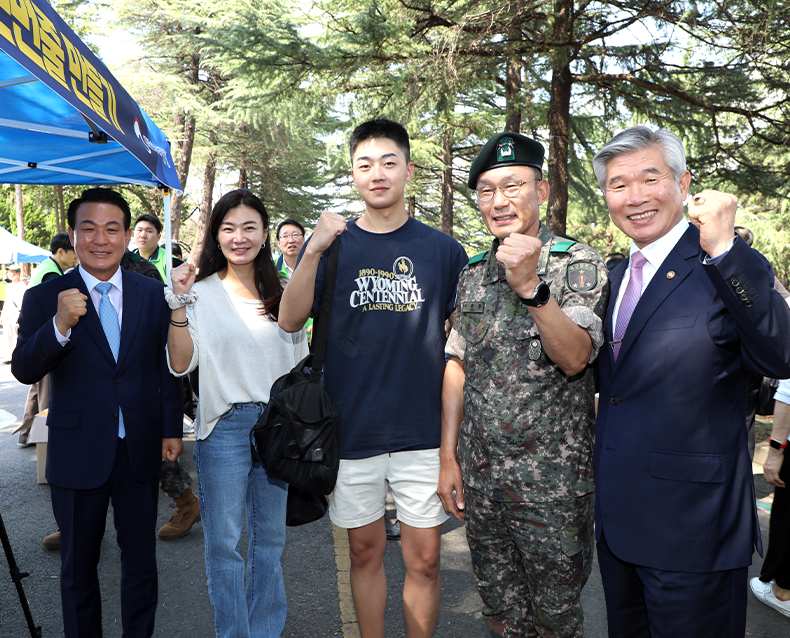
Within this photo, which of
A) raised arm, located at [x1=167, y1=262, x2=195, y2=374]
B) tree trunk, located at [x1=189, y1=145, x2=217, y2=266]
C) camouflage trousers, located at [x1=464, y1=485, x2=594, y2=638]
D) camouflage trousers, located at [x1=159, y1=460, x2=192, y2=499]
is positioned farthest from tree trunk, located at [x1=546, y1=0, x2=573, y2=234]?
tree trunk, located at [x1=189, y1=145, x2=217, y2=266]

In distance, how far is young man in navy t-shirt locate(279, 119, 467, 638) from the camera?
259cm

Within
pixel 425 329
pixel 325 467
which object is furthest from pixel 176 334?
pixel 425 329

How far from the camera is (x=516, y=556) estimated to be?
7.73 feet

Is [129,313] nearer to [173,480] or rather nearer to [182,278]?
[182,278]

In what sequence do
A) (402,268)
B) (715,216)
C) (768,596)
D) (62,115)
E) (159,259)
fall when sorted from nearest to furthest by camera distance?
(715,216) → (402,268) → (62,115) → (768,596) → (159,259)

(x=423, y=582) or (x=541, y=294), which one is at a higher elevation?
(x=541, y=294)

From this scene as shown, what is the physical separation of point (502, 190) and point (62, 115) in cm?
242

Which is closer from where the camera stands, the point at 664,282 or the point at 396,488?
the point at 664,282

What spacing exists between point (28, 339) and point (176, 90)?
2171 centimetres

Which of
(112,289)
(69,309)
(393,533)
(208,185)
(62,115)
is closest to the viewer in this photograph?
(69,309)

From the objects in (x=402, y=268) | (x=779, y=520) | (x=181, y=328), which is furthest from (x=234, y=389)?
(x=779, y=520)

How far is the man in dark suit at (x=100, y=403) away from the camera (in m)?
2.63

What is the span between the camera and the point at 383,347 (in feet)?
8.48

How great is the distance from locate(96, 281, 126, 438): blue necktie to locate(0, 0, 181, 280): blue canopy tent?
67 cm
